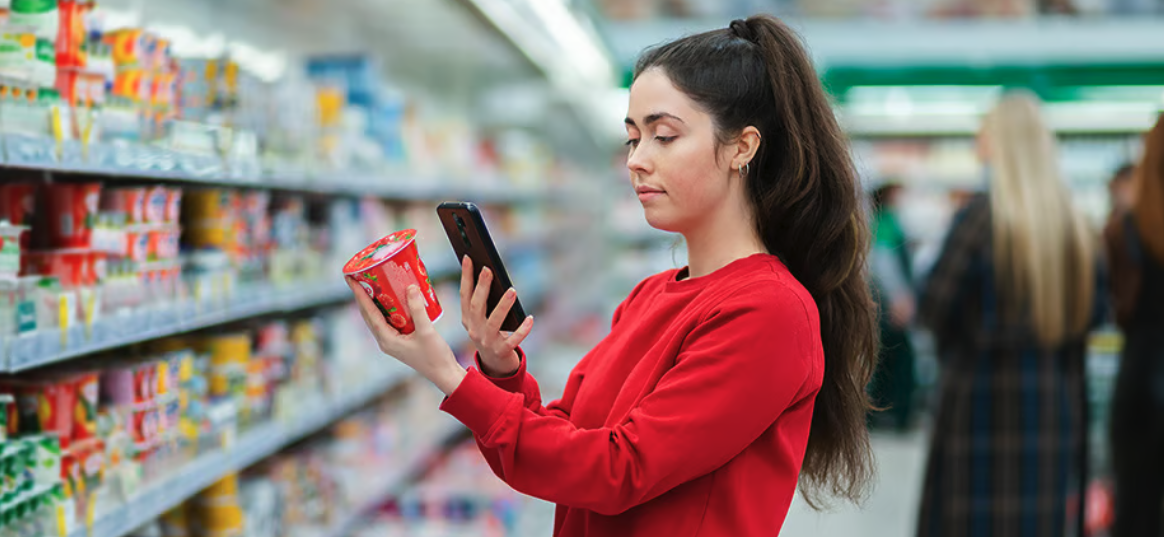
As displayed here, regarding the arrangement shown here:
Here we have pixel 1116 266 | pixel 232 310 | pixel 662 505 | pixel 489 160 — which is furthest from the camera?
pixel 489 160

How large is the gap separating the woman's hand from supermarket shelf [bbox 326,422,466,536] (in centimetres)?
212

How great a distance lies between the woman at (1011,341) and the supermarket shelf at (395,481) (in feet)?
6.59

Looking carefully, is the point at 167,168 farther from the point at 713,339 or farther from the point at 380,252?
the point at 713,339

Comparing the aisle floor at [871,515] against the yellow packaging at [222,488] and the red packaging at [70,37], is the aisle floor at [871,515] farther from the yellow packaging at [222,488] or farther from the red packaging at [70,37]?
the red packaging at [70,37]

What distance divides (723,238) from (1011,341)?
2524 mm

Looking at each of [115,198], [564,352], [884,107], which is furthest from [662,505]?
[884,107]

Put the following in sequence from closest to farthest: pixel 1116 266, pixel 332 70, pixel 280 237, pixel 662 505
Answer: pixel 662 505 < pixel 280 237 < pixel 332 70 < pixel 1116 266

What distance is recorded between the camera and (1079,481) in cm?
382

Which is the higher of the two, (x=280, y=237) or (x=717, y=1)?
(x=717, y=1)

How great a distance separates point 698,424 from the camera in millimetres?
1284

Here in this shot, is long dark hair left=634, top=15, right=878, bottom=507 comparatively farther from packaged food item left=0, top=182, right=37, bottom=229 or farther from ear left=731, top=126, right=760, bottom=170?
packaged food item left=0, top=182, right=37, bottom=229

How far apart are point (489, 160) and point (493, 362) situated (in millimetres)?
4471

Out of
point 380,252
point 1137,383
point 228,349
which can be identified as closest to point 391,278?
point 380,252

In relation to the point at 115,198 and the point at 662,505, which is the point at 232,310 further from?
the point at 662,505
